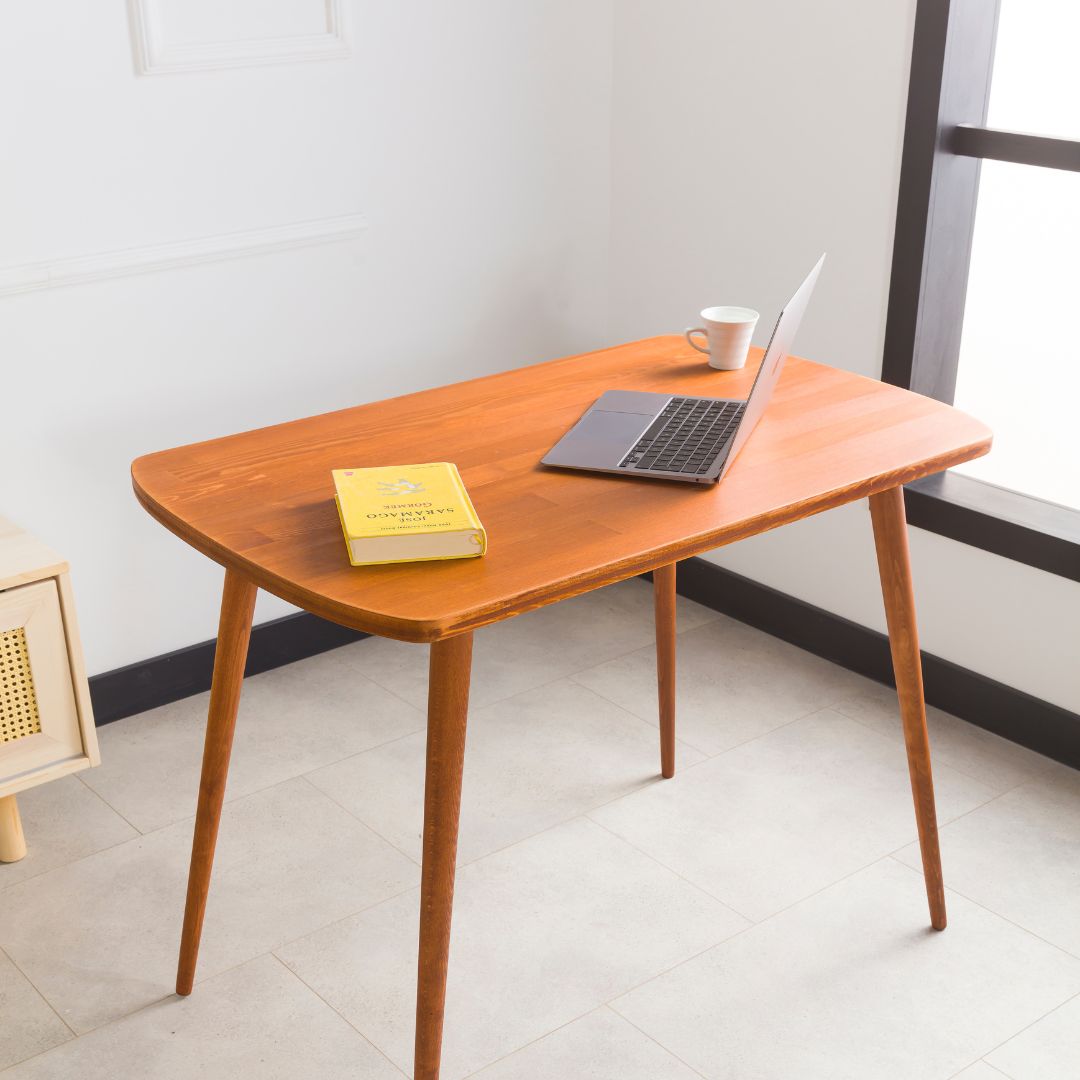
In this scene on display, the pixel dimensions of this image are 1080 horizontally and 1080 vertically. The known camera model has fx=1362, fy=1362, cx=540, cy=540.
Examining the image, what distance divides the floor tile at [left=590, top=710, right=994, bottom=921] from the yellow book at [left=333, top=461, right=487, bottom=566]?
3.35ft

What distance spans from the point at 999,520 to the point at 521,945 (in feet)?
3.99

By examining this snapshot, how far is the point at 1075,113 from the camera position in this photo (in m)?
2.79

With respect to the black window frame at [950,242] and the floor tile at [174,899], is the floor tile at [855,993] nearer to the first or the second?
the floor tile at [174,899]

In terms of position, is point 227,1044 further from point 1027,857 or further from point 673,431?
point 1027,857

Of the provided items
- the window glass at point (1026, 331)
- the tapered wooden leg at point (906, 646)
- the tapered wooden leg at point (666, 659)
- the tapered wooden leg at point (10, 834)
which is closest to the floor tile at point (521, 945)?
the tapered wooden leg at point (666, 659)

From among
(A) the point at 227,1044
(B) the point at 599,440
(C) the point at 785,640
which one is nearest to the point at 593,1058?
(A) the point at 227,1044

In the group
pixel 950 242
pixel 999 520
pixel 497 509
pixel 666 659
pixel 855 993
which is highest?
pixel 950 242

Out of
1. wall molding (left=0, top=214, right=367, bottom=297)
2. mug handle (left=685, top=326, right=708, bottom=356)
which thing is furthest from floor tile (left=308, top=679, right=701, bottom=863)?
wall molding (left=0, top=214, right=367, bottom=297)

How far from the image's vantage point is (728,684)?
2922mm

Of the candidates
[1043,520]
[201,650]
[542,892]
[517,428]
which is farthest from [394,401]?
[1043,520]

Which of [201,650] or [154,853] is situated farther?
[201,650]

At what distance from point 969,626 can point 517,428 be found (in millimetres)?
1262

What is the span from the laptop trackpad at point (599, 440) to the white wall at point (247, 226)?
1081 millimetres

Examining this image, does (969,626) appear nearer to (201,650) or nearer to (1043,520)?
(1043,520)
